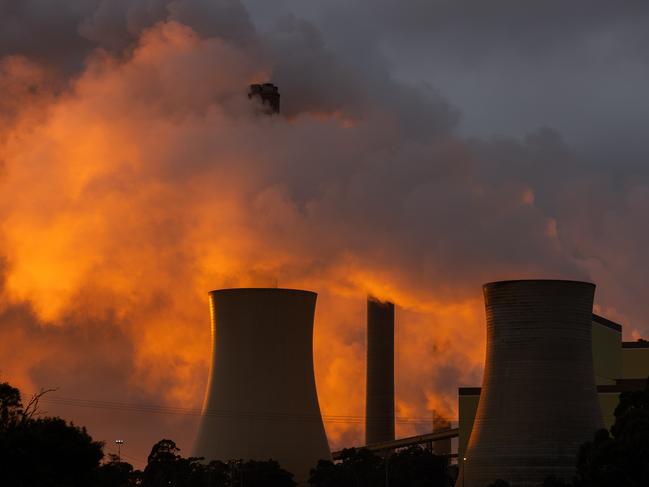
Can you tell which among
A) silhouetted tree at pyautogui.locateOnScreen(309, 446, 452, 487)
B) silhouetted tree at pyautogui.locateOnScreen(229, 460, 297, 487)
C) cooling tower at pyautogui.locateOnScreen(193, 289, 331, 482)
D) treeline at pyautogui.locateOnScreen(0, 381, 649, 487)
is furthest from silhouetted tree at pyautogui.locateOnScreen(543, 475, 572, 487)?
silhouetted tree at pyautogui.locateOnScreen(309, 446, 452, 487)

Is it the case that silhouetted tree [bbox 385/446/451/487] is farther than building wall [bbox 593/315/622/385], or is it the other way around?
building wall [bbox 593/315/622/385]

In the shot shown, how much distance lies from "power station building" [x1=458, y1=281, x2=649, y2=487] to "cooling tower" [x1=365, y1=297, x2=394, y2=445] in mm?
20985

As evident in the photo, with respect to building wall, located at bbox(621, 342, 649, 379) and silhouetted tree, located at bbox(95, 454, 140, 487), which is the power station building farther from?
building wall, located at bbox(621, 342, 649, 379)

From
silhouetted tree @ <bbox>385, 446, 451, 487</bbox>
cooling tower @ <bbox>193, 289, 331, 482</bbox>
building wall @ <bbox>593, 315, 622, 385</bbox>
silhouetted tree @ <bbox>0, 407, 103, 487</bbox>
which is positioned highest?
building wall @ <bbox>593, 315, 622, 385</bbox>

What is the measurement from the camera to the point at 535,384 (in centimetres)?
4994

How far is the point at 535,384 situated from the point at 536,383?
5 centimetres

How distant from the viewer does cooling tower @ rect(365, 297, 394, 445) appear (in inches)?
2876

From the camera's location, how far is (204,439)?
5538cm

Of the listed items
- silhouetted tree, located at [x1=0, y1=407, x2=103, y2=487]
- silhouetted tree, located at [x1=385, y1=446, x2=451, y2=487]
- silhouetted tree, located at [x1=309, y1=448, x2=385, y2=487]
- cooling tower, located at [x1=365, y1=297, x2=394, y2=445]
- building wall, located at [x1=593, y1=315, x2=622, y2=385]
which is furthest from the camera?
cooling tower, located at [x1=365, y1=297, x2=394, y2=445]

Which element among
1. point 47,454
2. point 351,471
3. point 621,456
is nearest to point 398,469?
point 351,471

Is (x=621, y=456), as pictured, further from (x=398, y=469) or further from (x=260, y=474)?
(x=398, y=469)

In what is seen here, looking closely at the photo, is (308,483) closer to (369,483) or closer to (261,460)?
(261,460)

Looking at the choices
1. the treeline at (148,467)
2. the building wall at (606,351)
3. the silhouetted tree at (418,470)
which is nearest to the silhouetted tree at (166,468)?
the treeline at (148,467)

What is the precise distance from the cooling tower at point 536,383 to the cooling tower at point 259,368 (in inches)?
299
